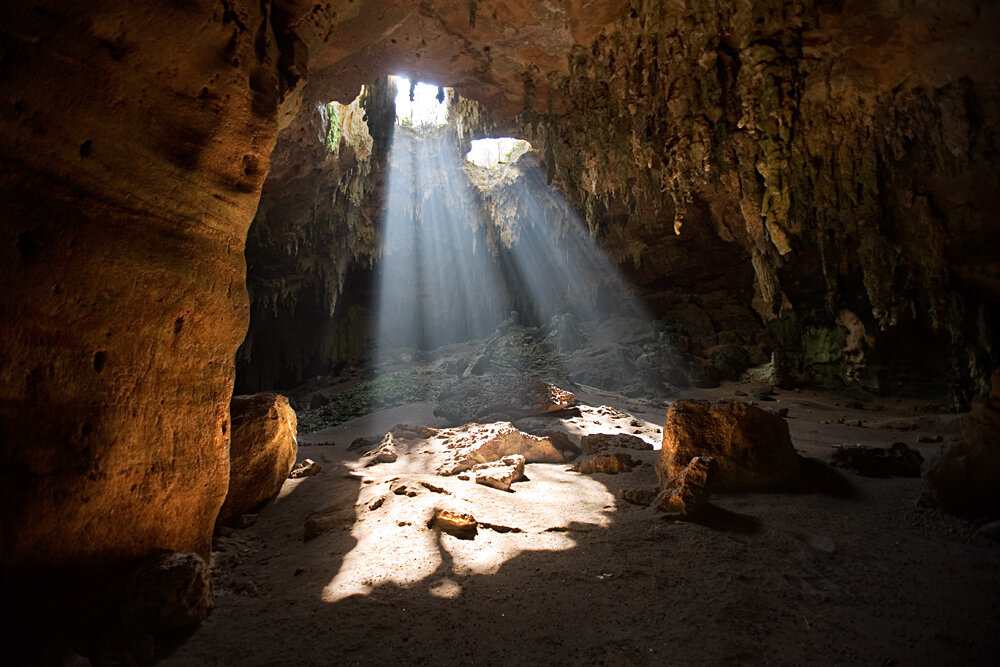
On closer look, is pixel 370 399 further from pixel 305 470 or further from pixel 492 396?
pixel 305 470

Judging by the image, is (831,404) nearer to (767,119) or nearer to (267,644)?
(767,119)

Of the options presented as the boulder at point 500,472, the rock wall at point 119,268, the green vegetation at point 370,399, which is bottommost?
the green vegetation at point 370,399

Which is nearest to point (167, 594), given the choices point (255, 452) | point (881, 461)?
point (255, 452)

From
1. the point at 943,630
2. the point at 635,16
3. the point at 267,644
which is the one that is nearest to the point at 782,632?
the point at 943,630

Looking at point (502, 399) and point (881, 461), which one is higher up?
point (881, 461)


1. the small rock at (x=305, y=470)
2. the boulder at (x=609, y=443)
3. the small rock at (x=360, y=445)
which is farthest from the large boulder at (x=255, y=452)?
the boulder at (x=609, y=443)

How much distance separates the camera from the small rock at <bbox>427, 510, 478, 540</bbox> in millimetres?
3909

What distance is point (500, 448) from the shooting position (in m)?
6.89

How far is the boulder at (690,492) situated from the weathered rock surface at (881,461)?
2.20 m

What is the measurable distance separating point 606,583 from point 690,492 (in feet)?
4.82

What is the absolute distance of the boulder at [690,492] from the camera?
3.93m

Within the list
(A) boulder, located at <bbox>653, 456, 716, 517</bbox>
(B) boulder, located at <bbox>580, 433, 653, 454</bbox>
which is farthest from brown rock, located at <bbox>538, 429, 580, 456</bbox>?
(A) boulder, located at <bbox>653, 456, 716, 517</bbox>

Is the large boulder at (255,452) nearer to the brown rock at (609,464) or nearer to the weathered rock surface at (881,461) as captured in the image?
the brown rock at (609,464)

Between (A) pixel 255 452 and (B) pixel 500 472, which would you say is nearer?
(A) pixel 255 452
